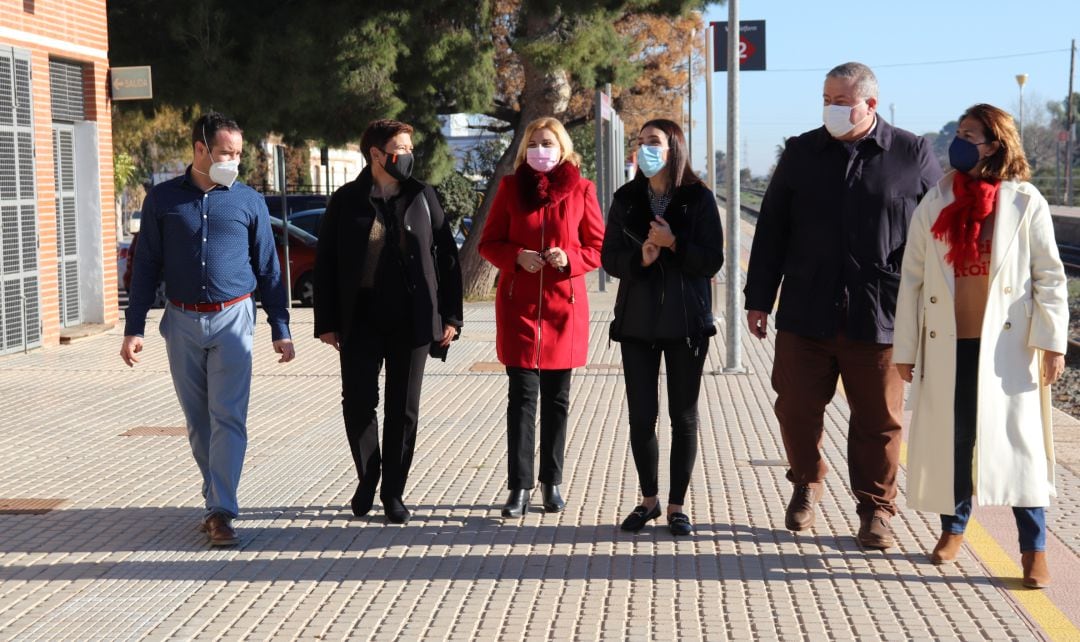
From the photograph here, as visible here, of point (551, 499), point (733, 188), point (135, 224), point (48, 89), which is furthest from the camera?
point (135, 224)

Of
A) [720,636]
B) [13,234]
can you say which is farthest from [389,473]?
[13,234]

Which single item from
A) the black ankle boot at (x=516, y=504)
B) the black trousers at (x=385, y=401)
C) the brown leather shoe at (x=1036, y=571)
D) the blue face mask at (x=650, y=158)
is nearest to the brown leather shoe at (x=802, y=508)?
the brown leather shoe at (x=1036, y=571)

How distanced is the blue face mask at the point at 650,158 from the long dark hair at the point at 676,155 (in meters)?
0.08

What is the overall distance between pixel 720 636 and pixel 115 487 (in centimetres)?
389

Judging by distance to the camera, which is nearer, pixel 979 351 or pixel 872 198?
pixel 979 351

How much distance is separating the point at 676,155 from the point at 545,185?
0.66 meters

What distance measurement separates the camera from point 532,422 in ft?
23.0

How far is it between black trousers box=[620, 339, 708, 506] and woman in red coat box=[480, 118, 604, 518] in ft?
1.36

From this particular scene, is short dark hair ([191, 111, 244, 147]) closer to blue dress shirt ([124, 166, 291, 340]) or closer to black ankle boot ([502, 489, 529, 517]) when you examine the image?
blue dress shirt ([124, 166, 291, 340])

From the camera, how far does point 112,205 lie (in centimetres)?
1692

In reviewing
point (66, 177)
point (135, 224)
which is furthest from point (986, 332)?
point (135, 224)

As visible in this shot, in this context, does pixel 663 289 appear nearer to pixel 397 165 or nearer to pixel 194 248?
pixel 397 165

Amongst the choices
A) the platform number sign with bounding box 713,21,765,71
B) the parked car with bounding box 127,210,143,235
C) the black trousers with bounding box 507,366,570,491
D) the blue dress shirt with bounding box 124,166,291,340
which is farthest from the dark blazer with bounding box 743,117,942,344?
the platform number sign with bounding box 713,21,765,71

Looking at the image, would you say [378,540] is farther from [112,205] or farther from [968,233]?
[112,205]
